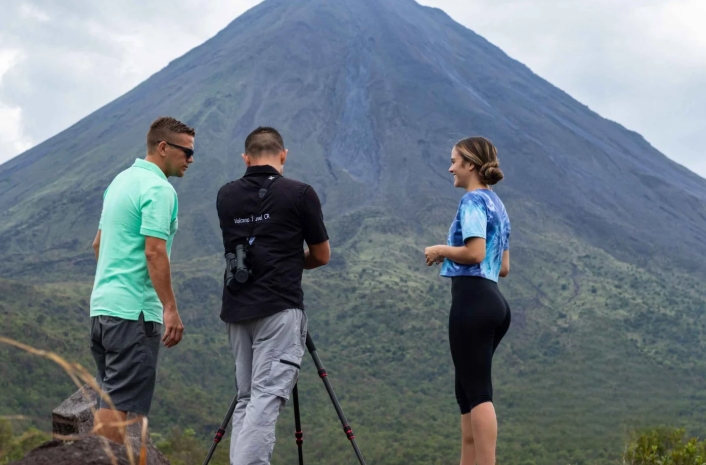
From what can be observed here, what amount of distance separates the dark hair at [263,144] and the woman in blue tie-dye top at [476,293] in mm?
862

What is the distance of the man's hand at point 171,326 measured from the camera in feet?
12.7

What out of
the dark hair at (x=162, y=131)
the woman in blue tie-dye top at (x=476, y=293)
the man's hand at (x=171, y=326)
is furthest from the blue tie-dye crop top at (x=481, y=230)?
the dark hair at (x=162, y=131)

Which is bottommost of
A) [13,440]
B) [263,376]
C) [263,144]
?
[13,440]

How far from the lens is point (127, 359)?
374 centimetres

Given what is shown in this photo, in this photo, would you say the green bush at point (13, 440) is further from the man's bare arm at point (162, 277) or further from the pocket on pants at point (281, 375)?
the pocket on pants at point (281, 375)

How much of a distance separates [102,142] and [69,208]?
16269mm

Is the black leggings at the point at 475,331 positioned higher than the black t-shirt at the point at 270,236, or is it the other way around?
the black t-shirt at the point at 270,236

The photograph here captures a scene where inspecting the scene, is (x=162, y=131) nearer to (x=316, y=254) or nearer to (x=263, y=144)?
(x=263, y=144)

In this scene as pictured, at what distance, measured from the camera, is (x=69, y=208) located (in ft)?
295

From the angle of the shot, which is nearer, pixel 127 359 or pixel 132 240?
pixel 127 359

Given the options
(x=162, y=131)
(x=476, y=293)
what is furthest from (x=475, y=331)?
(x=162, y=131)

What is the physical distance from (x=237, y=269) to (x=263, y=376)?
1.60 ft

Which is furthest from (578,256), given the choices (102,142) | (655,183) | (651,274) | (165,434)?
(102,142)

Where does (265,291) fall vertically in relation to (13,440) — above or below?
above
